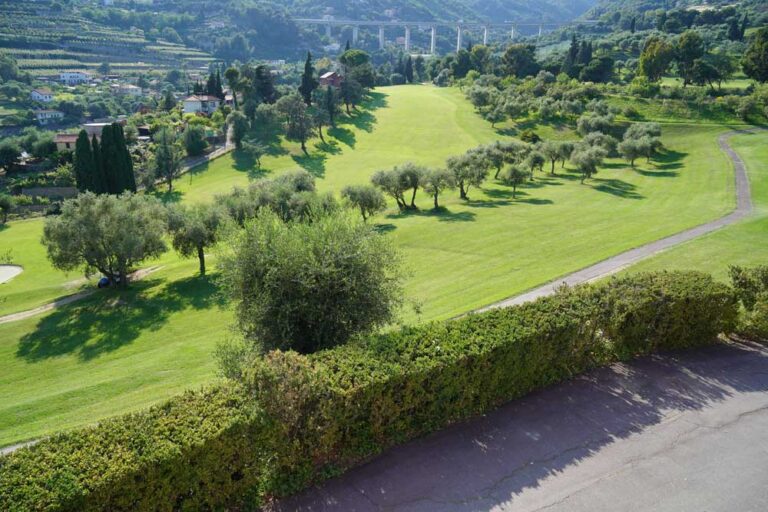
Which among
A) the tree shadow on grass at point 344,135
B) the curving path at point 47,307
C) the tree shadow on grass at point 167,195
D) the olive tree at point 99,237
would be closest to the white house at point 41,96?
the tree shadow on grass at point 344,135

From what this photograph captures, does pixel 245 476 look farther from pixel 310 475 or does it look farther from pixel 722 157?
pixel 722 157

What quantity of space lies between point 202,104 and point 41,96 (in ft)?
302

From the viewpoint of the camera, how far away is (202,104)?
124 metres

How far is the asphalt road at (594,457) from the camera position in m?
11.7

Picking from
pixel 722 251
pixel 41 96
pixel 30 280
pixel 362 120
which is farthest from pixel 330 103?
pixel 41 96

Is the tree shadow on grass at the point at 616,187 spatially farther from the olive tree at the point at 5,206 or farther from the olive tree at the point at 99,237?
the olive tree at the point at 5,206

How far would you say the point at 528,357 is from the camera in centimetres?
1516

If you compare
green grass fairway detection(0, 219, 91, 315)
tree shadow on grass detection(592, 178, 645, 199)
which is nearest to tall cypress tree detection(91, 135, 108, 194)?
green grass fairway detection(0, 219, 91, 315)

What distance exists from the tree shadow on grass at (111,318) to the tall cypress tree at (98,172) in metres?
33.6

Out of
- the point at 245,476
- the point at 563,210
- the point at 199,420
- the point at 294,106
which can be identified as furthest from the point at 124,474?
the point at 294,106

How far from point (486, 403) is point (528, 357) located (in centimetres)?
189

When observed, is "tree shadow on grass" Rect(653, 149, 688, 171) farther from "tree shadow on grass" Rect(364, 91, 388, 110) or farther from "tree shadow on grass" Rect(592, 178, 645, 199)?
"tree shadow on grass" Rect(364, 91, 388, 110)

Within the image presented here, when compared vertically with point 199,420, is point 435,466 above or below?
below

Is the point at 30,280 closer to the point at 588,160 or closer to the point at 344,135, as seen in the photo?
the point at 588,160
